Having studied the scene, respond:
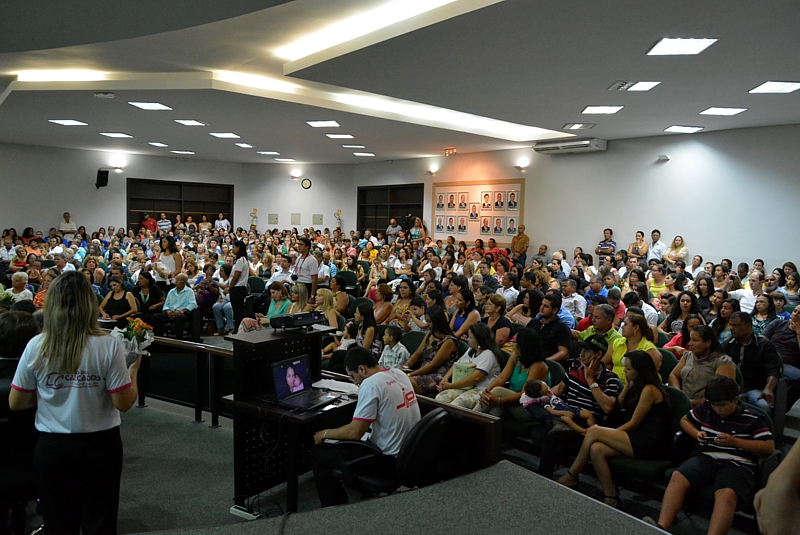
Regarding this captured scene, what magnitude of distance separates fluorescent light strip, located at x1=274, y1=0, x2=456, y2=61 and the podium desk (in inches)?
128

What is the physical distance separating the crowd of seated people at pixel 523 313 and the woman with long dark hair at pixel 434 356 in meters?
Answer: 0.01

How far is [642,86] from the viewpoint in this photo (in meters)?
7.06

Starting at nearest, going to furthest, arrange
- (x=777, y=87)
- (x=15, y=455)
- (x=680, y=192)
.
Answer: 1. (x=15, y=455)
2. (x=777, y=87)
3. (x=680, y=192)

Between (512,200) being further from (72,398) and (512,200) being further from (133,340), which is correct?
(72,398)

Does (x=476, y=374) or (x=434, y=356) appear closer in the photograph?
(x=476, y=374)

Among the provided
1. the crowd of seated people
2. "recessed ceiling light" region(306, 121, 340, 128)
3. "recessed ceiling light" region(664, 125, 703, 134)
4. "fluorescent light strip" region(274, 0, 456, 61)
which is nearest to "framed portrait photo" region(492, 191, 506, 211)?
the crowd of seated people

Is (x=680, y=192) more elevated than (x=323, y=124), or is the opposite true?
(x=323, y=124)

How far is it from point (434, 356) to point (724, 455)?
218 centimetres

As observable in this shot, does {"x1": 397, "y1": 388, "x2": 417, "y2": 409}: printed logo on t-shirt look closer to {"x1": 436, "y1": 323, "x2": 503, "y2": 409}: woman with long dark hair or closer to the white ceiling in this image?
{"x1": 436, "y1": 323, "x2": 503, "y2": 409}: woman with long dark hair

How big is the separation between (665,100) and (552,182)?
533cm

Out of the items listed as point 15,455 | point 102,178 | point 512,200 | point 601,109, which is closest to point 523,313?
point 601,109

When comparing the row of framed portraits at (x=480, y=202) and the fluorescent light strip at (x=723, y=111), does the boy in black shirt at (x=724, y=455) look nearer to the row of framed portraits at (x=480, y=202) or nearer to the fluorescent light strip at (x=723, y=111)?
the fluorescent light strip at (x=723, y=111)

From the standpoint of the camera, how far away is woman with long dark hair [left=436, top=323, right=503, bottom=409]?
4099mm

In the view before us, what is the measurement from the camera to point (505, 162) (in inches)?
551
